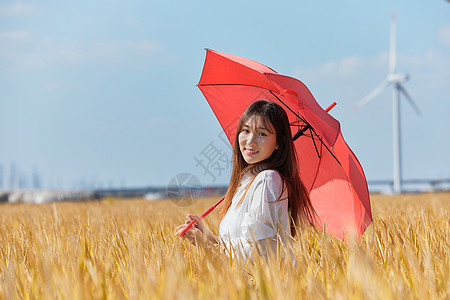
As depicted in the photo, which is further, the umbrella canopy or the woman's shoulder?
the umbrella canopy

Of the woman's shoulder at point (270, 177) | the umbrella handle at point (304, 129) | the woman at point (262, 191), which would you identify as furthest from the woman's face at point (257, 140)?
the umbrella handle at point (304, 129)

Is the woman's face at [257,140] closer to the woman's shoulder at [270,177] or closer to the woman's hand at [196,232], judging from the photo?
the woman's shoulder at [270,177]

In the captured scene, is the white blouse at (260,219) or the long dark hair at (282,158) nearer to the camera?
the white blouse at (260,219)

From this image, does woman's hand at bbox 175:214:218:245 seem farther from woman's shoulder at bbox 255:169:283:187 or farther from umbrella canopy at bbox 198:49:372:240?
umbrella canopy at bbox 198:49:372:240

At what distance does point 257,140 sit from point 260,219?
50 centimetres

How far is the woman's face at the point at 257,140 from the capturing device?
Answer: 2871 millimetres

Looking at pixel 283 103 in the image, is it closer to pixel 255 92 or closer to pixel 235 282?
pixel 255 92

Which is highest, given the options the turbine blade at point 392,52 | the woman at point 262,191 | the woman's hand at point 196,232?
the turbine blade at point 392,52

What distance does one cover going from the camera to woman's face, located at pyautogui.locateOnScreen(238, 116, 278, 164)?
2871 mm

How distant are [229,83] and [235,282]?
7.36 ft

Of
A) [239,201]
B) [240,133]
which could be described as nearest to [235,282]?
[239,201]

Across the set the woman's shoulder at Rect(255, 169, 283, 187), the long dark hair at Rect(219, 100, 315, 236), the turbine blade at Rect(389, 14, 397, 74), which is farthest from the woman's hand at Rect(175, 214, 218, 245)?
the turbine blade at Rect(389, 14, 397, 74)

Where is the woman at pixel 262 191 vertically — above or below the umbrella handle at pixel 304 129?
below

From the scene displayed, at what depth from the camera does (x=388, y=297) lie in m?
1.63
